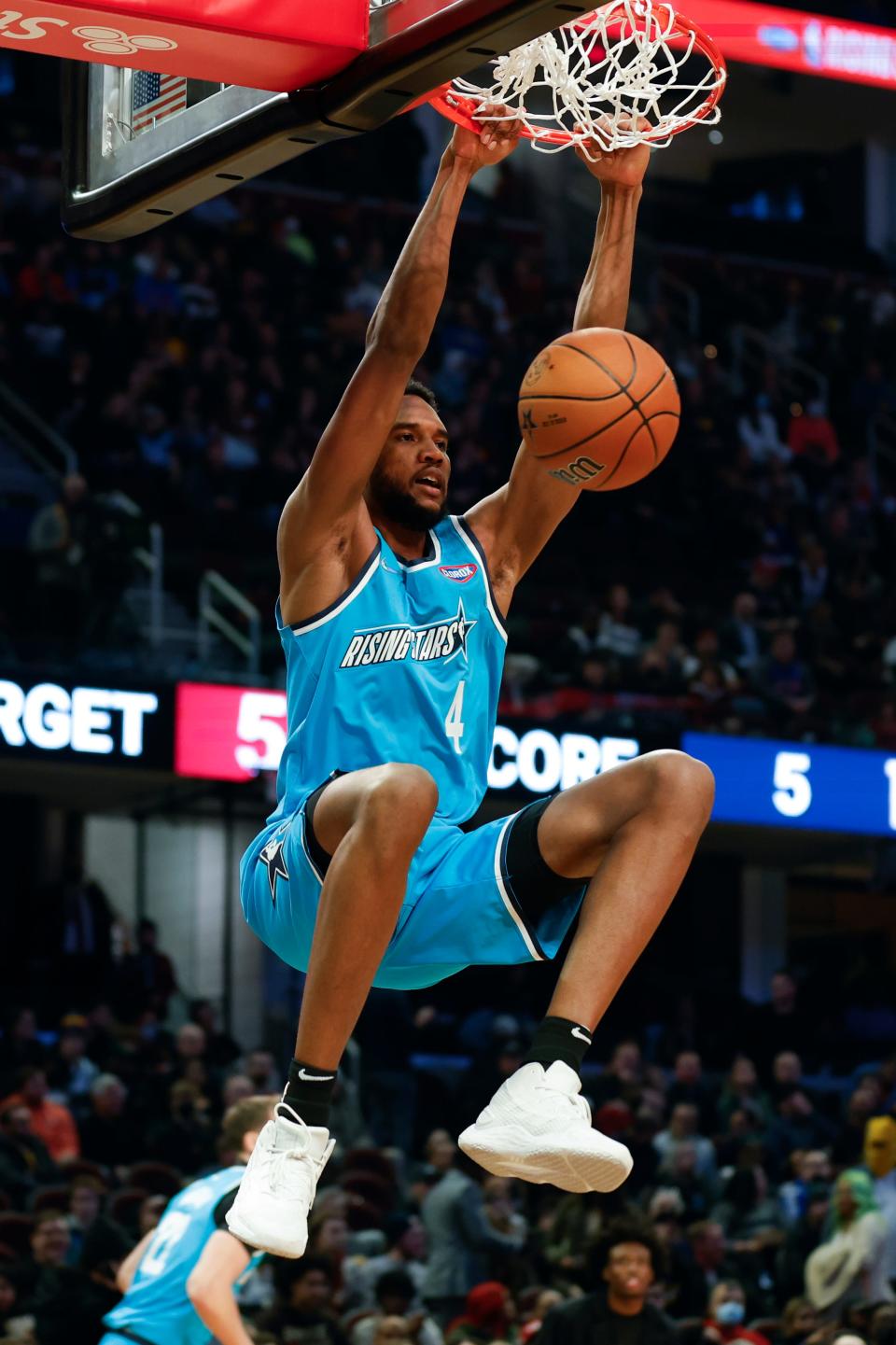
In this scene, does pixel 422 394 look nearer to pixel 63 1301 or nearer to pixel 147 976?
pixel 63 1301

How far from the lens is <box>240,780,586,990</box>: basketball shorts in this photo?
4816 mm

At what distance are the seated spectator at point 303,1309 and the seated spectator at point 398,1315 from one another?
0.44 feet

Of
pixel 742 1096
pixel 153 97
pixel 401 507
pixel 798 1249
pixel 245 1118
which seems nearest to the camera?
pixel 153 97

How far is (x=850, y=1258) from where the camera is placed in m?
11.3

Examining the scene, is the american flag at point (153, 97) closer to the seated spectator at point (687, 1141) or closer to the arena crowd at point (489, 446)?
the arena crowd at point (489, 446)

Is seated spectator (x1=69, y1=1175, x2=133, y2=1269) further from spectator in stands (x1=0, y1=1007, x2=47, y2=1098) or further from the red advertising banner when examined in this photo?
the red advertising banner

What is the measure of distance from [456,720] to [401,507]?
538 mm

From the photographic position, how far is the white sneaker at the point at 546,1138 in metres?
4.41

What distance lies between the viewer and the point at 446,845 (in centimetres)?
499

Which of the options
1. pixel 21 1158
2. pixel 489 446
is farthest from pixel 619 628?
pixel 21 1158

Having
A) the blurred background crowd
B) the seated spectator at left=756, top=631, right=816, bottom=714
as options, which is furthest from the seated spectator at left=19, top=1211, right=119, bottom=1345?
the seated spectator at left=756, top=631, right=816, bottom=714

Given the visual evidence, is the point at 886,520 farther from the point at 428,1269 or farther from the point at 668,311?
the point at 428,1269

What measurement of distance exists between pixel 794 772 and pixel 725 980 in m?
4.32

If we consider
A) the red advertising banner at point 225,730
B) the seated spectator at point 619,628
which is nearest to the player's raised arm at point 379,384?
the red advertising banner at point 225,730
